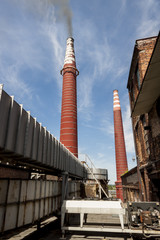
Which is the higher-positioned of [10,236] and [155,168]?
[155,168]

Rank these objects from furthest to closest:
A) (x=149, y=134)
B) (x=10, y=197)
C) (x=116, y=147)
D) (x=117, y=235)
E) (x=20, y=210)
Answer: (x=116, y=147), (x=149, y=134), (x=117, y=235), (x=20, y=210), (x=10, y=197)

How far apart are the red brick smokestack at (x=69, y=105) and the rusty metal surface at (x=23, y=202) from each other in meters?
17.7

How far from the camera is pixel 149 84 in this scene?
865 cm

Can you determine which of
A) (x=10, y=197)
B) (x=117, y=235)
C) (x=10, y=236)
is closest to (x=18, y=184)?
(x=10, y=197)

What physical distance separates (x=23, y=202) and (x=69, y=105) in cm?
2382

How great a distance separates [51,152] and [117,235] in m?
6.15

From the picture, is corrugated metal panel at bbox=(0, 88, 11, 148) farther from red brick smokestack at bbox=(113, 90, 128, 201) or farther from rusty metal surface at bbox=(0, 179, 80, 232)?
red brick smokestack at bbox=(113, 90, 128, 201)

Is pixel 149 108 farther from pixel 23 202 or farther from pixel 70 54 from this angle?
pixel 70 54

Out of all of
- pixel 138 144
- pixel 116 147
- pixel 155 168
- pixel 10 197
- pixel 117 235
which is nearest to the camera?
pixel 10 197

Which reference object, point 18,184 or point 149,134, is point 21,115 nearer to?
point 18,184

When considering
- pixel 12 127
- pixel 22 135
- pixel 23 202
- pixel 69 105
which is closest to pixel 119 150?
pixel 69 105

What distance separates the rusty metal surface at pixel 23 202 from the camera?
617 cm

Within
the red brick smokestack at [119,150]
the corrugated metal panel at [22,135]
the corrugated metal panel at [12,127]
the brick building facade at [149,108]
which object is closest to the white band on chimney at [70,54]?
the red brick smokestack at [119,150]

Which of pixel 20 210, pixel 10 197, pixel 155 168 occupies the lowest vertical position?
pixel 20 210
